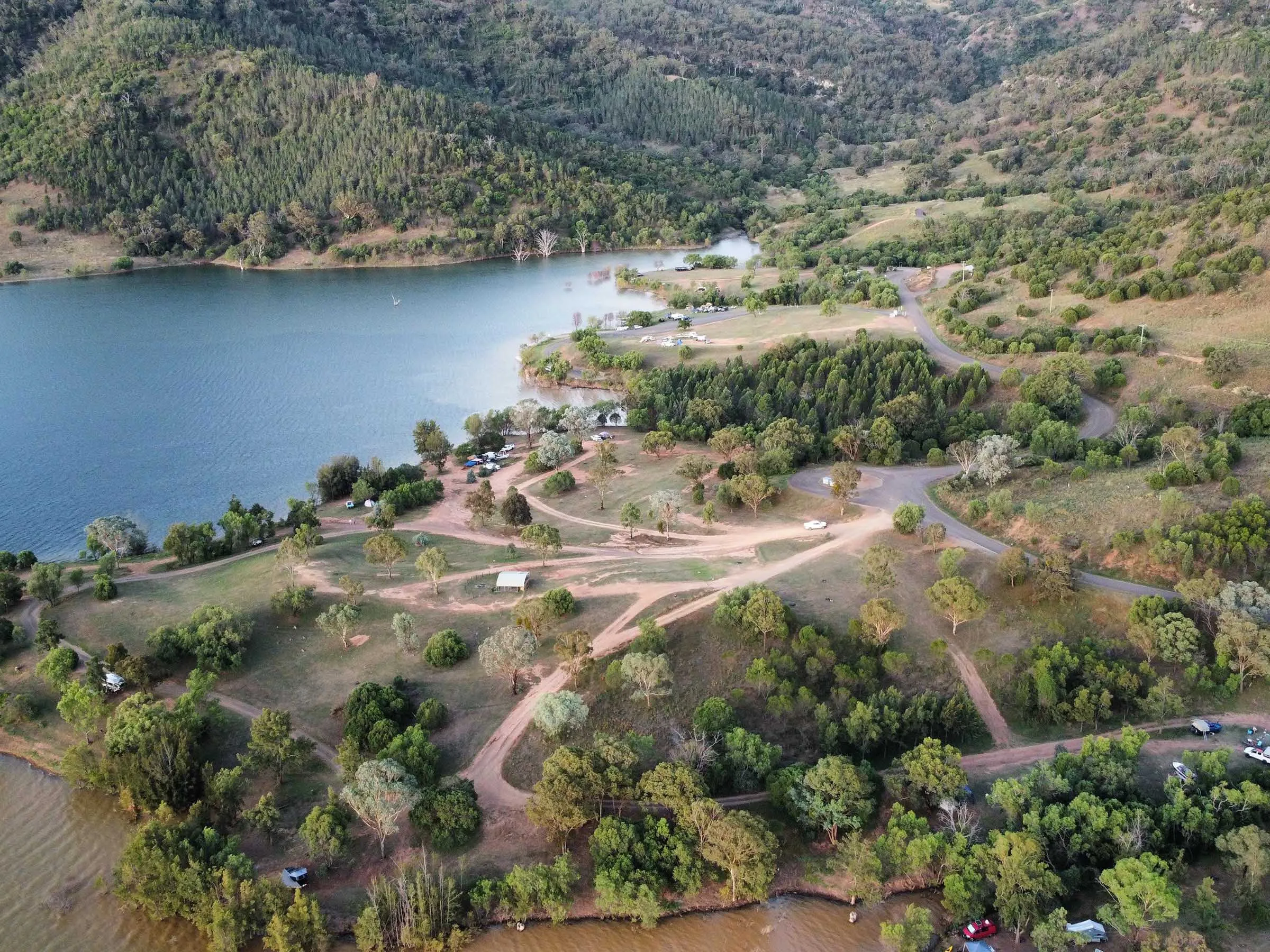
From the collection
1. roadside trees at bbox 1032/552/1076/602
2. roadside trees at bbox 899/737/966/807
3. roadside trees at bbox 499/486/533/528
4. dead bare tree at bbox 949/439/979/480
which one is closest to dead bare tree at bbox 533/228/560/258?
roadside trees at bbox 499/486/533/528

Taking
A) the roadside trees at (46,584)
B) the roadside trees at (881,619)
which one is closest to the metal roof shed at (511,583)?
the roadside trees at (881,619)

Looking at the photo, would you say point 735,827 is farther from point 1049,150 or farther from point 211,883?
point 1049,150

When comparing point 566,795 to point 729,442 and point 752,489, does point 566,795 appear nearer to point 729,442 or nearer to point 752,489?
point 752,489

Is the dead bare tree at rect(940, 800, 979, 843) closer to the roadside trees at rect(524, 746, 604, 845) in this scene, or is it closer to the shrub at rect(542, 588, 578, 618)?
the roadside trees at rect(524, 746, 604, 845)

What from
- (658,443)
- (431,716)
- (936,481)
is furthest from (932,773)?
(658,443)

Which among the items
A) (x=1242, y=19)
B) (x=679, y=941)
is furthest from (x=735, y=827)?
(x=1242, y=19)

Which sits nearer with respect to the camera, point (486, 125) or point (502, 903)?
point (502, 903)
